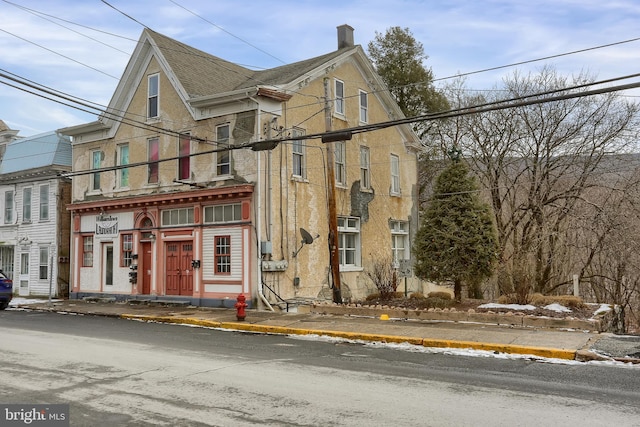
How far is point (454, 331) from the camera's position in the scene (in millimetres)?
13234

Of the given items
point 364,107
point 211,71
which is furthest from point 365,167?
point 211,71

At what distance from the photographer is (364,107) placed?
25.8 metres

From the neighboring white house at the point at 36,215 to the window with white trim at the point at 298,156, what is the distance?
12.3 m

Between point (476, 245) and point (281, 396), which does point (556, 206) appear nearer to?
point (476, 245)

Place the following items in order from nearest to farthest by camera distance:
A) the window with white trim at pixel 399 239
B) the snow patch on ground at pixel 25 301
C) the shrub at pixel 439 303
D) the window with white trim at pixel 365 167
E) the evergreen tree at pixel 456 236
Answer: the evergreen tree at pixel 456 236 < the shrub at pixel 439 303 < the snow patch on ground at pixel 25 301 < the window with white trim at pixel 365 167 < the window with white trim at pixel 399 239

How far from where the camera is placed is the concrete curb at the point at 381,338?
1071 centimetres

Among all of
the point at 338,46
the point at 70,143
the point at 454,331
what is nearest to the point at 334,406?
the point at 454,331

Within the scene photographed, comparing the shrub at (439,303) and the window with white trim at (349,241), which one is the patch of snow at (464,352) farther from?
the window with white trim at (349,241)

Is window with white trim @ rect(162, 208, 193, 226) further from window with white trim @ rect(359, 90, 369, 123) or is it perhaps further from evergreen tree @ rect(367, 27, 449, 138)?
evergreen tree @ rect(367, 27, 449, 138)

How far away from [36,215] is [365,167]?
16168 millimetres

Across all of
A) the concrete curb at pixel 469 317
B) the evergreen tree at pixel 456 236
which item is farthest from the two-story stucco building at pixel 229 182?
the concrete curb at pixel 469 317

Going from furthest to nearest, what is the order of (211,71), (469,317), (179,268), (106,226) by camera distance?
(211,71) < (106,226) < (179,268) < (469,317)

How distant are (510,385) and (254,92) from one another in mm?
13774

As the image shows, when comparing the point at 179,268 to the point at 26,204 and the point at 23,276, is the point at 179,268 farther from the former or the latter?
the point at 26,204
